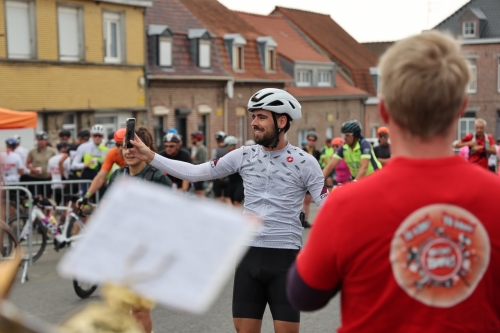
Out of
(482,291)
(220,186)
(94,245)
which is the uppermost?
(94,245)

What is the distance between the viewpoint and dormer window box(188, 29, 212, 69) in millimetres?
34594

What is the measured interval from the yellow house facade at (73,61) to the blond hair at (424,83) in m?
23.3

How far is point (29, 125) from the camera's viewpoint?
42.4 feet

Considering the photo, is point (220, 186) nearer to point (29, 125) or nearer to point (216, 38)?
point (29, 125)

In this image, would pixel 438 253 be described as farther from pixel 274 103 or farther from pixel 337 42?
pixel 337 42

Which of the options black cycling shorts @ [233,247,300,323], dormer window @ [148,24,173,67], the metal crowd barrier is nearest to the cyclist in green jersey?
the metal crowd barrier

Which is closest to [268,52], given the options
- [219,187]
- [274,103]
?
[219,187]

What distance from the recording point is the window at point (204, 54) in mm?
35031

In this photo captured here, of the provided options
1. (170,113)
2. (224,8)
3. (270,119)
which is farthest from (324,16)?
(270,119)

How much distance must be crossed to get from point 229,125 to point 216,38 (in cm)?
402

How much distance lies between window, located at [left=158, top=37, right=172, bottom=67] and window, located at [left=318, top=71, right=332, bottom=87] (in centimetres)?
1710

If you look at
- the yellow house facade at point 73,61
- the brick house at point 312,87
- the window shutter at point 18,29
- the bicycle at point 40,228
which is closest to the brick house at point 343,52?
the brick house at point 312,87

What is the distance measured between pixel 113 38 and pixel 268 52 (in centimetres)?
1384

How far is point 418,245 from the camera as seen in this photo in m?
2.32
